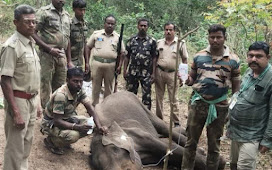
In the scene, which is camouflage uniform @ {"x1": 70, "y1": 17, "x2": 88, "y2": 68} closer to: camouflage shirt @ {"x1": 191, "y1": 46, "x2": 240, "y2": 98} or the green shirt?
camouflage shirt @ {"x1": 191, "y1": 46, "x2": 240, "y2": 98}

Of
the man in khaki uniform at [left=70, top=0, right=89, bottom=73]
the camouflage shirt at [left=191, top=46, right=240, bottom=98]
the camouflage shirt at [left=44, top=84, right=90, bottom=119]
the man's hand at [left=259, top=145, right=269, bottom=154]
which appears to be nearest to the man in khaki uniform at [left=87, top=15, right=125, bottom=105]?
the man in khaki uniform at [left=70, top=0, right=89, bottom=73]

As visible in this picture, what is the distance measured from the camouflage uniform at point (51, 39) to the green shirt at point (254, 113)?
9.94 ft

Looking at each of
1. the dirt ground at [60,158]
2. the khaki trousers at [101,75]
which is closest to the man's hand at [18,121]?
the dirt ground at [60,158]

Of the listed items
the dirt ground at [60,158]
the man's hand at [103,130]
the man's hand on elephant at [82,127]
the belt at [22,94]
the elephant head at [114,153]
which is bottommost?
the dirt ground at [60,158]

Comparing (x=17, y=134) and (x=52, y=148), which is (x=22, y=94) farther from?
(x=52, y=148)

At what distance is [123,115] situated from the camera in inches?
253

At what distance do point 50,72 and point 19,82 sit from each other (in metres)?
2.19

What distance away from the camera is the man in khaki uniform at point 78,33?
652 cm

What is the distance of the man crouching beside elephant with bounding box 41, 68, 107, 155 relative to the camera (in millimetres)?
5016

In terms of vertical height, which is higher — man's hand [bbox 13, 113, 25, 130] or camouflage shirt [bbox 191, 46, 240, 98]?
camouflage shirt [bbox 191, 46, 240, 98]

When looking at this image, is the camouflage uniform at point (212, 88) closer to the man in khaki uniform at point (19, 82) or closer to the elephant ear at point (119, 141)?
the elephant ear at point (119, 141)

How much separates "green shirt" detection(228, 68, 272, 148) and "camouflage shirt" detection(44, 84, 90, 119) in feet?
7.28

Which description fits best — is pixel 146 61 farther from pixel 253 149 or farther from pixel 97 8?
pixel 97 8

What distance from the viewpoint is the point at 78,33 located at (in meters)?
6.64
